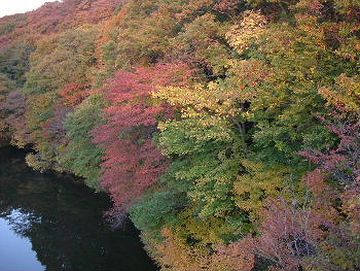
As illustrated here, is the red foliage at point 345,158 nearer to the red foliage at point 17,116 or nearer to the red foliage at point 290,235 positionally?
the red foliage at point 290,235

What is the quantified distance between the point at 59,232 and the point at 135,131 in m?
10.5

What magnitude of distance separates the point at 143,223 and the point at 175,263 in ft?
12.5

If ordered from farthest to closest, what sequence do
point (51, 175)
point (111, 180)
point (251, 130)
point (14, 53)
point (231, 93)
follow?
point (14, 53) < point (51, 175) < point (111, 180) < point (251, 130) < point (231, 93)

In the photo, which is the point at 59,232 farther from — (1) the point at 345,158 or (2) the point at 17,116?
(1) the point at 345,158

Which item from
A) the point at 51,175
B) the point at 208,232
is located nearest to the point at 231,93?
the point at 208,232

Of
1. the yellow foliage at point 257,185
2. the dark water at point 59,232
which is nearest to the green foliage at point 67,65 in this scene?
the dark water at point 59,232

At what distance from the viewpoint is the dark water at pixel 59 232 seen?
82.3 ft

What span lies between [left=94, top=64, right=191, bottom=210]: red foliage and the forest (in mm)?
68

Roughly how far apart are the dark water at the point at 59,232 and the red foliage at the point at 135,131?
3.56 meters

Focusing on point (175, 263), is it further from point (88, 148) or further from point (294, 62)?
point (88, 148)

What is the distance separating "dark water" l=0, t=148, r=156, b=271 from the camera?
25.1 metres

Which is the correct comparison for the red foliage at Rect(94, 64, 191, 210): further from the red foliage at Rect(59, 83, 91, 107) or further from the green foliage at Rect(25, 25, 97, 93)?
the green foliage at Rect(25, 25, 97, 93)

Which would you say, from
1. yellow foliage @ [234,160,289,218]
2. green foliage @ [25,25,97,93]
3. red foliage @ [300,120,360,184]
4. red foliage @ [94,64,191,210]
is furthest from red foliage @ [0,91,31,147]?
red foliage @ [300,120,360,184]

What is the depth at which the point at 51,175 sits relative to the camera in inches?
1559
